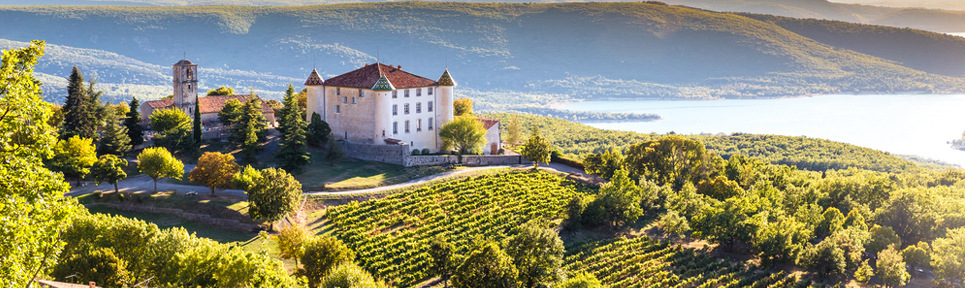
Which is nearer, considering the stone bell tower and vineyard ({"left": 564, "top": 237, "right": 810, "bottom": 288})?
vineyard ({"left": 564, "top": 237, "right": 810, "bottom": 288})

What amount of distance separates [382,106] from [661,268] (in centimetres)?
3073

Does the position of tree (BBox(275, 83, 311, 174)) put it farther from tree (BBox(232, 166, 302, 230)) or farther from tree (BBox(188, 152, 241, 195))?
tree (BBox(232, 166, 302, 230))

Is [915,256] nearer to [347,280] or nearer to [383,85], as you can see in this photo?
[347,280]

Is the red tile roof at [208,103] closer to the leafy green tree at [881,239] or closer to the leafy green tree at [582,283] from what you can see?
the leafy green tree at [582,283]

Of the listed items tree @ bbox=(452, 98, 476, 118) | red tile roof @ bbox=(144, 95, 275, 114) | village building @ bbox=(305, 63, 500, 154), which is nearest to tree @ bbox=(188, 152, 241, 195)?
village building @ bbox=(305, 63, 500, 154)

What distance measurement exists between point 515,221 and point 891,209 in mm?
34481

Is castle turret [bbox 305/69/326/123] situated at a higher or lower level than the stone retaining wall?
higher

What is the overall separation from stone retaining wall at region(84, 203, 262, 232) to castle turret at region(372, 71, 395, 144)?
68.5 feet

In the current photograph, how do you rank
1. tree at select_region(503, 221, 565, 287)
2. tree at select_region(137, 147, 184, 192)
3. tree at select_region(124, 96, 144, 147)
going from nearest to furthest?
tree at select_region(503, 221, 565, 287) → tree at select_region(137, 147, 184, 192) → tree at select_region(124, 96, 144, 147)

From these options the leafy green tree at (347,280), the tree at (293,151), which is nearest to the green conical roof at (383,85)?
the tree at (293,151)

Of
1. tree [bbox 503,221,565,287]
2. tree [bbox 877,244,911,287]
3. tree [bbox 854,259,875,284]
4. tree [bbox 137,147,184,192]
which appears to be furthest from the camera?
tree [bbox 137,147,184,192]

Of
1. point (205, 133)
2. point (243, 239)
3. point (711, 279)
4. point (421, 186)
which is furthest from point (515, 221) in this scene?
point (205, 133)

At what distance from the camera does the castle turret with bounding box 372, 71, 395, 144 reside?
63.6 m

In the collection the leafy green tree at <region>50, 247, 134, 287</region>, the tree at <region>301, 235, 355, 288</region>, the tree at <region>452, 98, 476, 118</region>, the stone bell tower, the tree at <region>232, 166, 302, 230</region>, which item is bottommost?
the tree at <region>301, 235, 355, 288</region>
